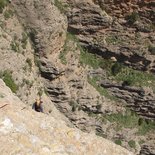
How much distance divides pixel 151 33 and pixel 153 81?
5.76 metres

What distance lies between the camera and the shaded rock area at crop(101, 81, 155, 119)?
160 feet

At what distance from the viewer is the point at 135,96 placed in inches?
1941

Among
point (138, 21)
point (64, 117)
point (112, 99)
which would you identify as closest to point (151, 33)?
point (138, 21)

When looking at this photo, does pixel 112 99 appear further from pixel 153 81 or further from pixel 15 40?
pixel 15 40

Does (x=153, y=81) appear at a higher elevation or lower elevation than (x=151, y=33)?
lower

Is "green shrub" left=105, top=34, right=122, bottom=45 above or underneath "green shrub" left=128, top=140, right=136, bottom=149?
above

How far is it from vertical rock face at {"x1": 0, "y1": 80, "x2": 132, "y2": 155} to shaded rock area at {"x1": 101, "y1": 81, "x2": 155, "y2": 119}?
3386 cm

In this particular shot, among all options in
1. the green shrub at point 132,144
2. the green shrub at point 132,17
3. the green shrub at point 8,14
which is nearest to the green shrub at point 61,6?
the green shrub at point 8,14

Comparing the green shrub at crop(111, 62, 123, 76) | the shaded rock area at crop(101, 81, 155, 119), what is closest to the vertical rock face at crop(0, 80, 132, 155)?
the green shrub at crop(111, 62, 123, 76)

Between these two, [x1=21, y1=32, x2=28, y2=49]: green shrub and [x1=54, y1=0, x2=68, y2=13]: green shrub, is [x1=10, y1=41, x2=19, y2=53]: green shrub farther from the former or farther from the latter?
[x1=54, y1=0, x2=68, y2=13]: green shrub

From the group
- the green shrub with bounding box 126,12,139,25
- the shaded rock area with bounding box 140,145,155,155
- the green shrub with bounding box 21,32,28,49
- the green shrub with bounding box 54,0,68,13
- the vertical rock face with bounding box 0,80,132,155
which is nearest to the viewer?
the vertical rock face with bounding box 0,80,132,155

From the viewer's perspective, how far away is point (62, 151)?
13.7 meters

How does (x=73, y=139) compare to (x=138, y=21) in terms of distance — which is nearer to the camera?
(x=73, y=139)

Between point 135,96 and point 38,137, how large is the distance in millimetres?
36428
